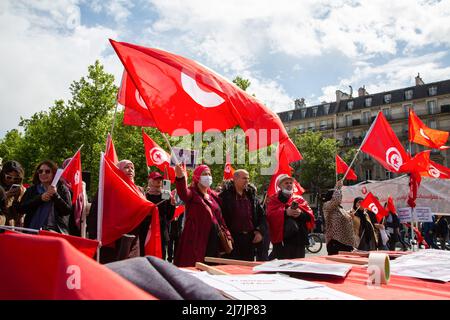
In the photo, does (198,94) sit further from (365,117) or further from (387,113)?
(365,117)

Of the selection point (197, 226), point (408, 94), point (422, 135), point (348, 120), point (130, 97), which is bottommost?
point (197, 226)

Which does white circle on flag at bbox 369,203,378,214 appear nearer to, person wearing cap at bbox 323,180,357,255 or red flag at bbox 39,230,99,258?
person wearing cap at bbox 323,180,357,255

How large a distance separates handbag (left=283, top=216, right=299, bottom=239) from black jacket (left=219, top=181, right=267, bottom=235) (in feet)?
1.24

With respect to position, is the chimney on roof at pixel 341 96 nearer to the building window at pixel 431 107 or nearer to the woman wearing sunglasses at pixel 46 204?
the building window at pixel 431 107

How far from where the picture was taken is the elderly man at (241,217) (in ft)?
15.9

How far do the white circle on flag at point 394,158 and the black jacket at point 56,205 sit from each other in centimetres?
515

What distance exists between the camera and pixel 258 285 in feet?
4.62

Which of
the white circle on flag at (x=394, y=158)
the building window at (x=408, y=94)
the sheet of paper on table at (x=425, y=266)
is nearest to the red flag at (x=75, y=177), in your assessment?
the sheet of paper on table at (x=425, y=266)

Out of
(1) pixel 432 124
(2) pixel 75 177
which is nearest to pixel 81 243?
(2) pixel 75 177

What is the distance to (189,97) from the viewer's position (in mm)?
3709

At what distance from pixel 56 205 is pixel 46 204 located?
4.2 inches

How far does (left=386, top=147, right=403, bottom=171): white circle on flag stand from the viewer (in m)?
6.77

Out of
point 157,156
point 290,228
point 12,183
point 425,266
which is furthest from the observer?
point 157,156

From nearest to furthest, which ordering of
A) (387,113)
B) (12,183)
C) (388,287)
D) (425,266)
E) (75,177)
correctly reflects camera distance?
(388,287), (425,266), (12,183), (75,177), (387,113)
